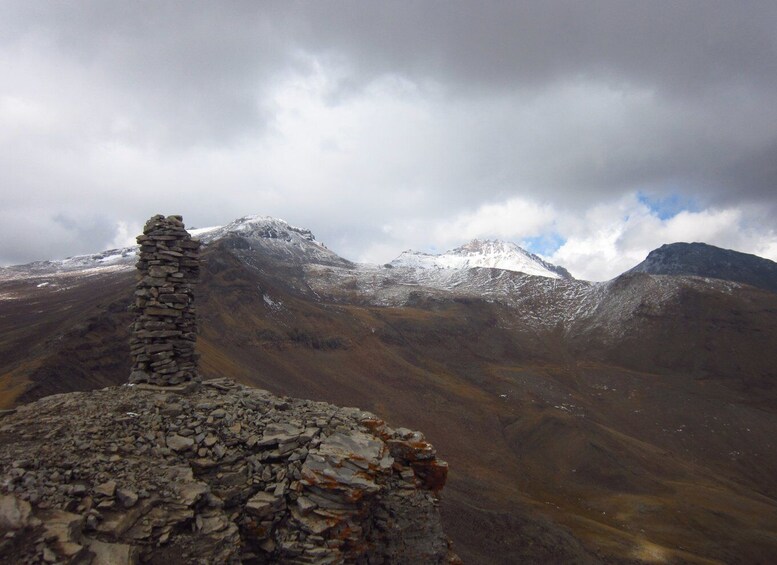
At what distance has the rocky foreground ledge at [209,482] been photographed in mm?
7945

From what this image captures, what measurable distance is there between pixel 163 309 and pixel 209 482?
6016mm

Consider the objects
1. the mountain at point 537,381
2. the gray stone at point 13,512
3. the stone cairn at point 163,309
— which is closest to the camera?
the gray stone at point 13,512

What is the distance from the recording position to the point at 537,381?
250 ft

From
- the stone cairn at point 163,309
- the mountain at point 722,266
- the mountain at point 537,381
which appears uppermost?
the mountain at point 722,266

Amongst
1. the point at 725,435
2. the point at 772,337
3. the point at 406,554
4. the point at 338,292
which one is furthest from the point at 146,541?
the point at 338,292

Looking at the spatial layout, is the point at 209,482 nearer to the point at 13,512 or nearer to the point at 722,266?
the point at 13,512

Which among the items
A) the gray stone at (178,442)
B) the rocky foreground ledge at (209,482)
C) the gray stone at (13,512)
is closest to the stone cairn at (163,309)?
the rocky foreground ledge at (209,482)

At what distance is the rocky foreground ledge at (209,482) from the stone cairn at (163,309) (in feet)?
3.19

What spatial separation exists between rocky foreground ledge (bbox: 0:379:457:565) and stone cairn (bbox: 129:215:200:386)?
97cm

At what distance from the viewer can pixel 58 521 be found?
7.51m

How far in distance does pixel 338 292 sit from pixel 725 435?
96.1m

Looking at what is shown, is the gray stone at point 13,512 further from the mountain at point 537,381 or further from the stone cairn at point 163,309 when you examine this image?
the mountain at point 537,381

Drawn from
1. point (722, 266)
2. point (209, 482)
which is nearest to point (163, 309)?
point (209, 482)

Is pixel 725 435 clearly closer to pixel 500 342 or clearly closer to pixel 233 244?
pixel 500 342
